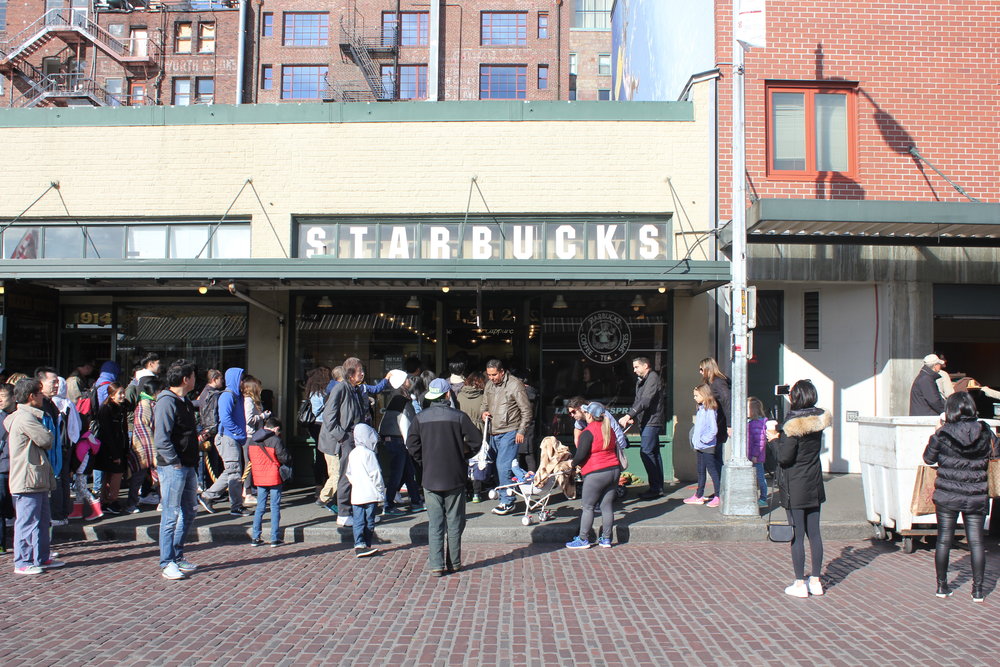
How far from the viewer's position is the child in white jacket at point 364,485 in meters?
6.81

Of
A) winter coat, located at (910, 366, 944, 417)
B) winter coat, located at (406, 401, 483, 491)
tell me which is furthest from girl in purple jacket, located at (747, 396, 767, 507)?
winter coat, located at (406, 401, 483, 491)

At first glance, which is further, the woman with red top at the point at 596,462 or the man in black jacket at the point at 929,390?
the man in black jacket at the point at 929,390

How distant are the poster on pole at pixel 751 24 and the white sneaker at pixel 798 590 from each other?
6193mm

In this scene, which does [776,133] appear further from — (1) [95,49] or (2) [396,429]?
(1) [95,49]

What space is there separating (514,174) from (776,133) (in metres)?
4.20

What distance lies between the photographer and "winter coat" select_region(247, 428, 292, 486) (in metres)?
7.29

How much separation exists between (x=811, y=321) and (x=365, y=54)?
119ft

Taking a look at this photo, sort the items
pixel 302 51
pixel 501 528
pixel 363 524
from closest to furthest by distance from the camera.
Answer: pixel 363 524
pixel 501 528
pixel 302 51

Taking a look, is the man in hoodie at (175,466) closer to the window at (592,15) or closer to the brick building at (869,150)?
the brick building at (869,150)

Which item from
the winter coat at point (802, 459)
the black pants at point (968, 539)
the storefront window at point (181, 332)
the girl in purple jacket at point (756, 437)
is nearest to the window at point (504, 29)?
the storefront window at point (181, 332)

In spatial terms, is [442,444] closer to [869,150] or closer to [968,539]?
[968,539]

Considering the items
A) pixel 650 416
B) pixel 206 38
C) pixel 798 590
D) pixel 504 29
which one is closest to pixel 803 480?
pixel 798 590

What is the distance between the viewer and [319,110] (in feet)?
36.6

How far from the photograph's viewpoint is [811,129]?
36.2 ft
